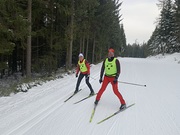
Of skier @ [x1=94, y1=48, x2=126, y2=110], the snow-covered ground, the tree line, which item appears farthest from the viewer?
the tree line

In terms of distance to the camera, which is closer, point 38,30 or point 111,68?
point 111,68

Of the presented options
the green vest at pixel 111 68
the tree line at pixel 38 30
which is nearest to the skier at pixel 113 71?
the green vest at pixel 111 68

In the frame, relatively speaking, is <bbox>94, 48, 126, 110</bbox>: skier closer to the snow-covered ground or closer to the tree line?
the snow-covered ground

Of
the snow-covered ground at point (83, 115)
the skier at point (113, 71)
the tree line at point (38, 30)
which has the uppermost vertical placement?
the tree line at point (38, 30)

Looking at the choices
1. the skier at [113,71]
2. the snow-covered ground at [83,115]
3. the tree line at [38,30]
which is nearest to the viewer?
the snow-covered ground at [83,115]

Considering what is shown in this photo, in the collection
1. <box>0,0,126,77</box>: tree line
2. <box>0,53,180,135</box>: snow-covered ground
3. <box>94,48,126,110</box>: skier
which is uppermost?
<box>0,0,126,77</box>: tree line

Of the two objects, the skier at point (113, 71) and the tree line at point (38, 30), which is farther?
the tree line at point (38, 30)

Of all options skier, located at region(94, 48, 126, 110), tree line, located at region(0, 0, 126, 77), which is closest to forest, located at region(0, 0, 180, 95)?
tree line, located at region(0, 0, 126, 77)

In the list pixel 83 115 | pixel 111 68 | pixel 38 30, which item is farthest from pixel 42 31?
pixel 83 115

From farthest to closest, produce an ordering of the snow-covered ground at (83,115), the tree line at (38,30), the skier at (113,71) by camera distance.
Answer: the tree line at (38,30) < the skier at (113,71) < the snow-covered ground at (83,115)

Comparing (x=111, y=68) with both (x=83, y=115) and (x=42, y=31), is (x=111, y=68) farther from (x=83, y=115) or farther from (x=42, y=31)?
(x=42, y=31)

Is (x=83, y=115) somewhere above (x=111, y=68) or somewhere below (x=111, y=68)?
below

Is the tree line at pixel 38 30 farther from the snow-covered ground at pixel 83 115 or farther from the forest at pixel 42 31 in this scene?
the snow-covered ground at pixel 83 115

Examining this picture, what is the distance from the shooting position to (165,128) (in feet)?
18.1
